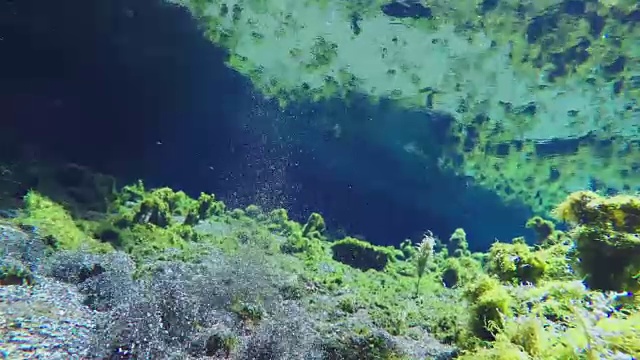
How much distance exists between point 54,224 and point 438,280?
14383mm

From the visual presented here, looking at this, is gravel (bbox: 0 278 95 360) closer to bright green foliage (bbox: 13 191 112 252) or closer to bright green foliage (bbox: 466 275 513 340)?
bright green foliage (bbox: 13 191 112 252)

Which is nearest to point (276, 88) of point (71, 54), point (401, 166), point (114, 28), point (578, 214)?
point (114, 28)

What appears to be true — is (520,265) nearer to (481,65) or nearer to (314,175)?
(481,65)

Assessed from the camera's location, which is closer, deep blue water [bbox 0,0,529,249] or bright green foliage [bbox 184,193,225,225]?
bright green foliage [bbox 184,193,225,225]

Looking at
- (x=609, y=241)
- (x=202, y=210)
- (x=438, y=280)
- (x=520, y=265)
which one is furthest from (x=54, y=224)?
(x=438, y=280)

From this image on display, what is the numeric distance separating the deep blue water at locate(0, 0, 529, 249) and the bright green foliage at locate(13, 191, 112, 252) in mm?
4931

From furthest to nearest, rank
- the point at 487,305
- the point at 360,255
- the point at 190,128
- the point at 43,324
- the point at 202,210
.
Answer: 1. the point at 190,128
2. the point at 360,255
3. the point at 202,210
4. the point at 487,305
5. the point at 43,324

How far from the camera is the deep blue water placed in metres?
18.4

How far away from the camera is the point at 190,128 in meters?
27.7

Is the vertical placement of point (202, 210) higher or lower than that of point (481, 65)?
lower

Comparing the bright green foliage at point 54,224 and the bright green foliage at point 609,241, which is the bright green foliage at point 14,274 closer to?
the bright green foliage at point 54,224

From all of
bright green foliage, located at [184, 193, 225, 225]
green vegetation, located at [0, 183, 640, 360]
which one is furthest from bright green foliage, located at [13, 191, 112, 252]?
bright green foliage, located at [184, 193, 225, 225]

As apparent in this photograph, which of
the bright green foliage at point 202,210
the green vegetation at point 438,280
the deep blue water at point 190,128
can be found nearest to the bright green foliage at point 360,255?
the green vegetation at point 438,280

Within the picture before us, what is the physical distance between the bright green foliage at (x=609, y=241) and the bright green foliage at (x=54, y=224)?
995 centimetres
